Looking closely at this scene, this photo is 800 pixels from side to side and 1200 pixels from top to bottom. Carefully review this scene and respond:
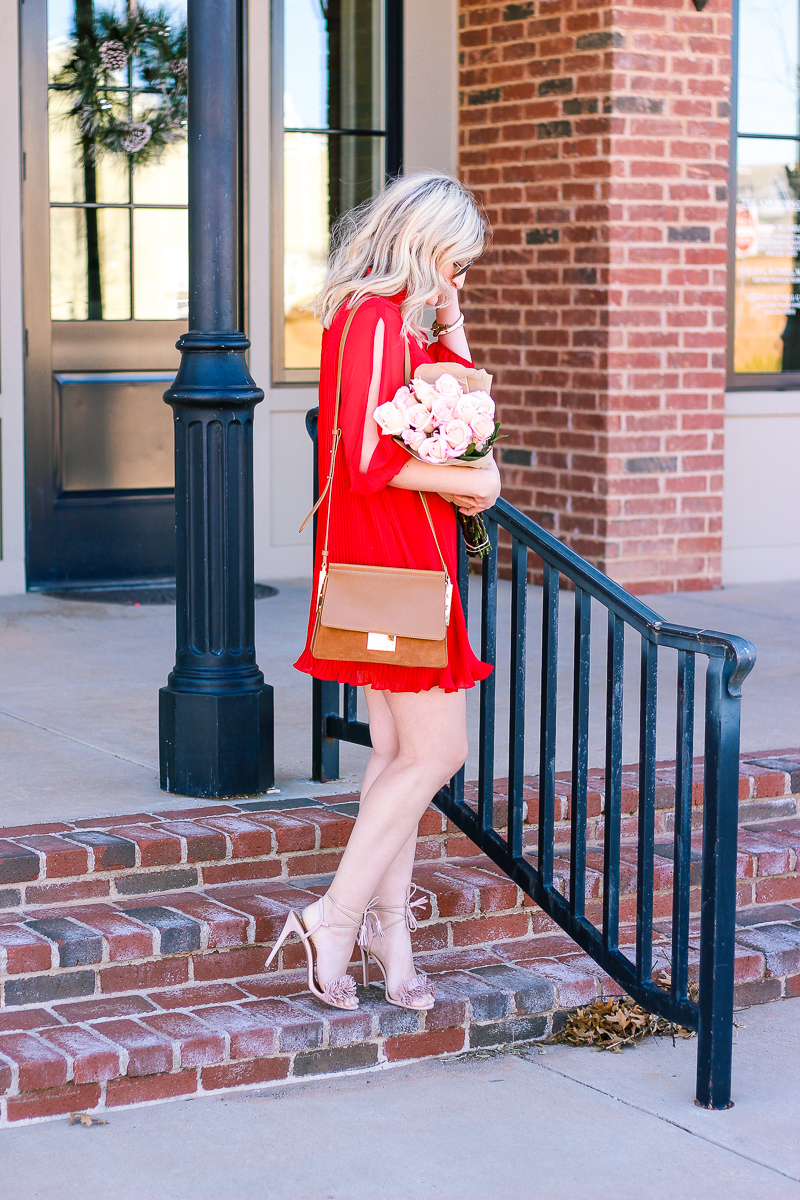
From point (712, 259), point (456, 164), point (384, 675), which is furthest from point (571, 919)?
point (456, 164)

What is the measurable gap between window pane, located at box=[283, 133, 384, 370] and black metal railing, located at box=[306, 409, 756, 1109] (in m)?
4.26

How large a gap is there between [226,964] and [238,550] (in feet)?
3.87

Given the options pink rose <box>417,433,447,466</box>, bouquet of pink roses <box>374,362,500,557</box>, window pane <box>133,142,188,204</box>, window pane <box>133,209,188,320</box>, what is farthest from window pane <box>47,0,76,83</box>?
pink rose <box>417,433,447,466</box>

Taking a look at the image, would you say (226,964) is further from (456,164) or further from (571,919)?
(456,164)

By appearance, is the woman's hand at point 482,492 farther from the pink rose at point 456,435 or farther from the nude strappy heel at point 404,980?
the nude strappy heel at point 404,980

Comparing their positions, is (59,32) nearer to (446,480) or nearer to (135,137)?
(135,137)

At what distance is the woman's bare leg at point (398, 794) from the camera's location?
3.57 meters

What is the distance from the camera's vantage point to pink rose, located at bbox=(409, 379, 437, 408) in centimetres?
329

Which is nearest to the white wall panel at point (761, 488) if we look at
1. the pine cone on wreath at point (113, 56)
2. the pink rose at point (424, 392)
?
the pine cone on wreath at point (113, 56)

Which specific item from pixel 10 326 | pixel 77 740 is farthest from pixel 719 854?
pixel 10 326

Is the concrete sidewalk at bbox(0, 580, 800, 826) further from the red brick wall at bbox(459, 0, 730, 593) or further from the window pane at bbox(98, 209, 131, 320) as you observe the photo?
the window pane at bbox(98, 209, 131, 320)

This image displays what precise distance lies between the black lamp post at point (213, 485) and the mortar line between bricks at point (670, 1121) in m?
1.24

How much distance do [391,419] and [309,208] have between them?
16.7 ft

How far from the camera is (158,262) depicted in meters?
7.75
